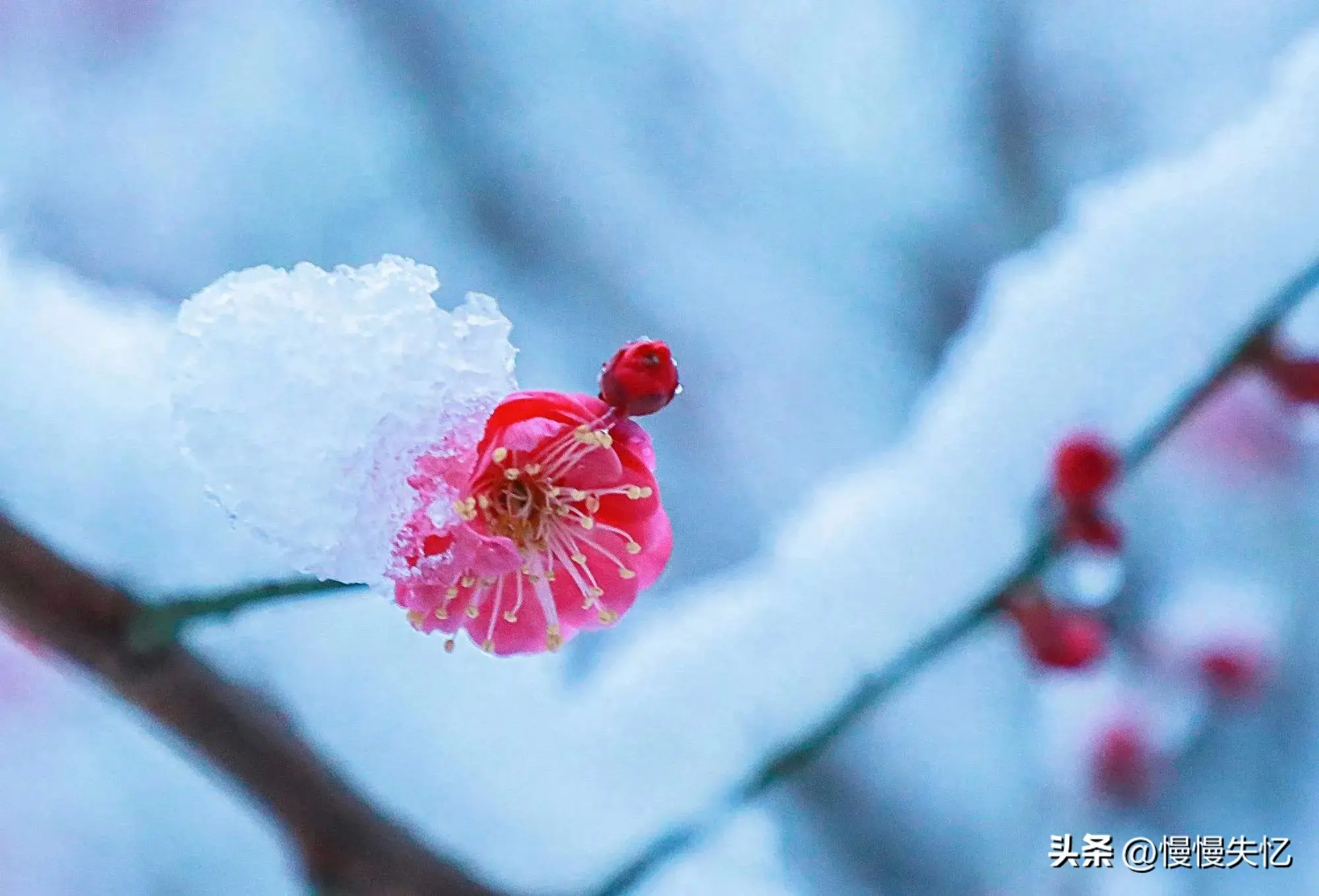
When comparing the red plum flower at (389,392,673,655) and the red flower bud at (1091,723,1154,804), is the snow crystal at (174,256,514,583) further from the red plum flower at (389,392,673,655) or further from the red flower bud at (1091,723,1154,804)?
the red flower bud at (1091,723,1154,804)

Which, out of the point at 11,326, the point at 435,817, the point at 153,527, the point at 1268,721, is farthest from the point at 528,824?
the point at 1268,721

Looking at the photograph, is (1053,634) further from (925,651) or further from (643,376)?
(643,376)

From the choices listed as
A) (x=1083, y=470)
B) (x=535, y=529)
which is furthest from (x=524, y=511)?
(x=1083, y=470)

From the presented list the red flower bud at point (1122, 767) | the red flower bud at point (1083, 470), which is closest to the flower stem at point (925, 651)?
the red flower bud at point (1083, 470)

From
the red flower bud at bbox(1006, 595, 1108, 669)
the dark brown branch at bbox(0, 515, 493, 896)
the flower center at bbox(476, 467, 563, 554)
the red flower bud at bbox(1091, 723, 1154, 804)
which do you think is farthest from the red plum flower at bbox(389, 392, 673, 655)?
the red flower bud at bbox(1091, 723, 1154, 804)

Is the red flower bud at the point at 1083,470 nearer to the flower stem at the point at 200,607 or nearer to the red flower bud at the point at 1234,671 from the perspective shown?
the red flower bud at the point at 1234,671
